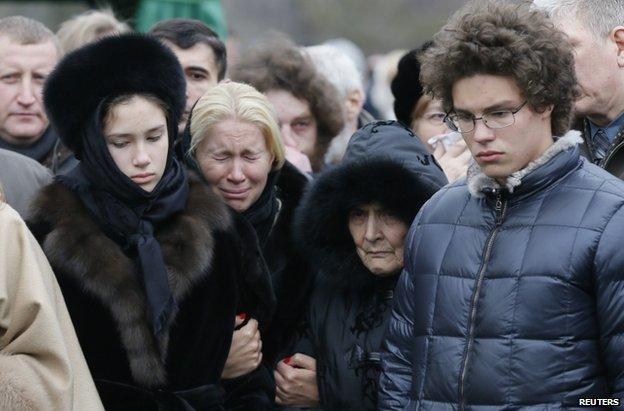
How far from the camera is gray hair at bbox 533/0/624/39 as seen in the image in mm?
4777

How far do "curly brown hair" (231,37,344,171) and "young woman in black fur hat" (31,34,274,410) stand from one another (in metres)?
1.67

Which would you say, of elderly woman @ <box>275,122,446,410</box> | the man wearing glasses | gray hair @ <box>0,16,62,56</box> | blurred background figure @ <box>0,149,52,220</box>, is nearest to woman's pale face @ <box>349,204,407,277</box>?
elderly woman @ <box>275,122,446,410</box>

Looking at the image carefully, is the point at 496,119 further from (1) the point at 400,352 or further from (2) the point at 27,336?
(2) the point at 27,336

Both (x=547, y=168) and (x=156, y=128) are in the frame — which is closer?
(x=547, y=168)

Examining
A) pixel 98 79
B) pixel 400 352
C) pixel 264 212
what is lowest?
pixel 400 352

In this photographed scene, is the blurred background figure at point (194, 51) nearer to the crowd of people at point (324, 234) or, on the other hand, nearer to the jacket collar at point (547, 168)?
the crowd of people at point (324, 234)

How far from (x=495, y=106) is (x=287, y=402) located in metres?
1.73

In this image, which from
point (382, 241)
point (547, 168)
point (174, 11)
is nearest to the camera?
point (547, 168)

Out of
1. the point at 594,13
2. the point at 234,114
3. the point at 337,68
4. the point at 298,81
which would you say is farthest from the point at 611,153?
the point at 337,68

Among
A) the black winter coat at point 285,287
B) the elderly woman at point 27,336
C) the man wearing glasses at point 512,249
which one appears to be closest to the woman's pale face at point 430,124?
the black winter coat at point 285,287

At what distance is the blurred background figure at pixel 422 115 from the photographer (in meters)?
5.89

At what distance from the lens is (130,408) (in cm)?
454

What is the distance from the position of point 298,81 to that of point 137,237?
212cm

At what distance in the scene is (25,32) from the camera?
614 centimetres
